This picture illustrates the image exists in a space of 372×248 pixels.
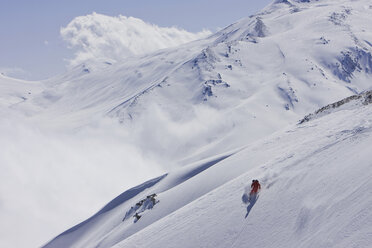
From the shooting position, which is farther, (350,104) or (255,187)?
(350,104)

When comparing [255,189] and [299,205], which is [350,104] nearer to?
[255,189]

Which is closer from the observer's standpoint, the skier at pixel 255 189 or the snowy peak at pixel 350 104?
the skier at pixel 255 189

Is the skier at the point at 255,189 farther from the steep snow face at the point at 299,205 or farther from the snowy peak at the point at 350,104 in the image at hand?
the snowy peak at the point at 350,104

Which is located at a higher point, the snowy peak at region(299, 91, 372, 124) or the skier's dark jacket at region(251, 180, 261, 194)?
the snowy peak at region(299, 91, 372, 124)

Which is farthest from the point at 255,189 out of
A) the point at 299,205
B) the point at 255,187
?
the point at 299,205

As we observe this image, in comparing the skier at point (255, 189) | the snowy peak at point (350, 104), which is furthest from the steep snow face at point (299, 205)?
the snowy peak at point (350, 104)

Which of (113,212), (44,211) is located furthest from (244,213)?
(44,211)

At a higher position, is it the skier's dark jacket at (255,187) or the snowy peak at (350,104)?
the snowy peak at (350,104)

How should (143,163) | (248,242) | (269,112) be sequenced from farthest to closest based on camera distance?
1. (143,163)
2. (269,112)
3. (248,242)

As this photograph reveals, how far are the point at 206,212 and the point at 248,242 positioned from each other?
4.68 meters

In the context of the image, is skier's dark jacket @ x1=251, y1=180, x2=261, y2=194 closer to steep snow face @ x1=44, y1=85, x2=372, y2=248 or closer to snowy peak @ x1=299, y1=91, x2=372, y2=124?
steep snow face @ x1=44, y1=85, x2=372, y2=248

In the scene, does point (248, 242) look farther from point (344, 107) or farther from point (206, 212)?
point (344, 107)

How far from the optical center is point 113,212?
46.2 metres

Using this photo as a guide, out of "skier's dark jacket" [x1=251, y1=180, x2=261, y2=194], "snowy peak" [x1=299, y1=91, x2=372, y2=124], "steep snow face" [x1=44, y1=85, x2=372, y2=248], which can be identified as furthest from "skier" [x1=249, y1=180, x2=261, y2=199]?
"snowy peak" [x1=299, y1=91, x2=372, y2=124]
